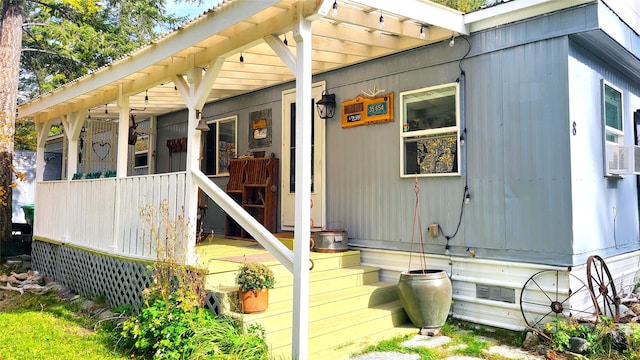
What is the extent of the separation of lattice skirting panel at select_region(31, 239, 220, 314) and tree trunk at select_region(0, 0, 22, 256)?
1.32 meters

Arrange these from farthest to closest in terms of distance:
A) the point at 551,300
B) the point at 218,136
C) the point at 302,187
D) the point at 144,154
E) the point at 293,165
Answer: the point at 144,154, the point at 218,136, the point at 293,165, the point at 551,300, the point at 302,187

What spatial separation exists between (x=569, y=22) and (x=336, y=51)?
7.77 feet

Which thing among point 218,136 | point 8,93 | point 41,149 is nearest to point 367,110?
point 218,136

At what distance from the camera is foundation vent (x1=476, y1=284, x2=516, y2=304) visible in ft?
15.1

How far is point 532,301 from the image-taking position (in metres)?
4.43

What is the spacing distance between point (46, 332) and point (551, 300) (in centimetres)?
508

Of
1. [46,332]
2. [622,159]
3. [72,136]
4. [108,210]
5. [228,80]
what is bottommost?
[46,332]

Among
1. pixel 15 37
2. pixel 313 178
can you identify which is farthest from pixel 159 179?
pixel 15 37

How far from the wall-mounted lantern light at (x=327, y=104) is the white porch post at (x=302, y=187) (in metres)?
2.49

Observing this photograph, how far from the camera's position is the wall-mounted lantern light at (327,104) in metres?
6.23

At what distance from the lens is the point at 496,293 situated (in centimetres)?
469

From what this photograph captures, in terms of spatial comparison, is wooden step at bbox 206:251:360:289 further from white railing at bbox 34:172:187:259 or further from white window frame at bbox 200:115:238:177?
white window frame at bbox 200:115:238:177

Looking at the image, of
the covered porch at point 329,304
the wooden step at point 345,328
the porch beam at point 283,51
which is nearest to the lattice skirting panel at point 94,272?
the covered porch at point 329,304

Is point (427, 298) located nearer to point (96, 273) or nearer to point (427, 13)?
point (427, 13)
